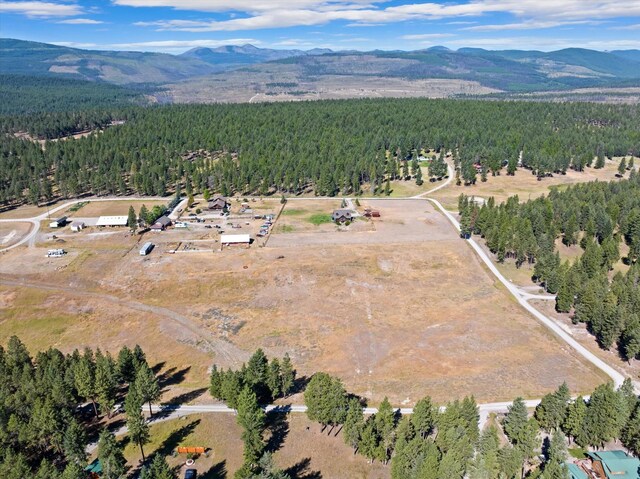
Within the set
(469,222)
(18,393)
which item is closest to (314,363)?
(18,393)

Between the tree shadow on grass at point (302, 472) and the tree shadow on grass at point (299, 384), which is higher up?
the tree shadow on grass at point (299, 384)

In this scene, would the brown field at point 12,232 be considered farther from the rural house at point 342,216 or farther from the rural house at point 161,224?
the rural house at point 342,216

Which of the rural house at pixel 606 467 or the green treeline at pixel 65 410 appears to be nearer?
the green treeline at pixel 65 410

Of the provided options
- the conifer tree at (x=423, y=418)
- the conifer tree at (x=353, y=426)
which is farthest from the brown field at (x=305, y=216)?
the conifer tree at (x=423, y=418)

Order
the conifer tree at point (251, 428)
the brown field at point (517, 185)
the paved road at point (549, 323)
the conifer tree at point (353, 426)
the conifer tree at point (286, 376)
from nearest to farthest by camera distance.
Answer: the conifer tree at point (251, 428) → the conifer tree at point (353, 426) → the conifer tree at point (286, 376) → the paved road at point (549, 323) → the brown field at point (517, 185)

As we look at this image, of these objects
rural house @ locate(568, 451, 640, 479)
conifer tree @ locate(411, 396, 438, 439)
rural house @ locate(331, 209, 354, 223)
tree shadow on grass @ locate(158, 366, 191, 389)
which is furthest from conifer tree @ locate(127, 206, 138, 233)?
rural house @ locate(568, 451, 640, 479)
